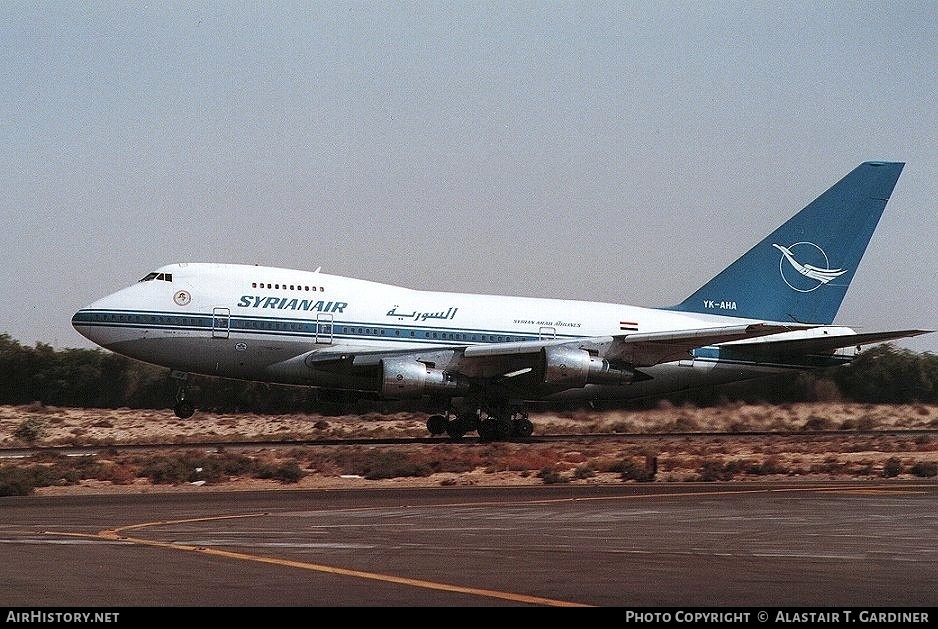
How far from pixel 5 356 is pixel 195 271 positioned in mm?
22551

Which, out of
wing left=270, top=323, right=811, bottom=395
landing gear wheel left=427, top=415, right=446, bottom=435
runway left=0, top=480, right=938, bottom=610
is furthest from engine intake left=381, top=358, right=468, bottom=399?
runway left=0, top=480, right=938, bottom=610

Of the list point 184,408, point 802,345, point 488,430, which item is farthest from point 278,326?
point 802,345

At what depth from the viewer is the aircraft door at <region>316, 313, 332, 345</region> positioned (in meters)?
36.0

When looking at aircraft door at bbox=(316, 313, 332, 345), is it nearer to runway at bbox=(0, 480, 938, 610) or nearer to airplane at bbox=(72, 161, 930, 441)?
airplane at bbox=(72, 161, 930, 441)

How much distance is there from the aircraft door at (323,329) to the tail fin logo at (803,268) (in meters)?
16.0

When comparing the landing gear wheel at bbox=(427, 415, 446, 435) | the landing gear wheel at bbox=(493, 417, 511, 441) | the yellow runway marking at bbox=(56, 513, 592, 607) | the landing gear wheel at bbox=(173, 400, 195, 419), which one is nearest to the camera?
the yellow runway marking at bbox=(56, 513, 592, 607)

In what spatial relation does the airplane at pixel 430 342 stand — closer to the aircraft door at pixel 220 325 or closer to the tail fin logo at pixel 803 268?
the aircraft door at pixel 220 325

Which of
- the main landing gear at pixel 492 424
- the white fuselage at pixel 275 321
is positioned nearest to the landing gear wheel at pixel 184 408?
the white fuselage at pixel 275 321

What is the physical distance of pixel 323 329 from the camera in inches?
1417

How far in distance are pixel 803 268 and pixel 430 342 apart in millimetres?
13836

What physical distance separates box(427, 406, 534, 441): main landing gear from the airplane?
4 cm

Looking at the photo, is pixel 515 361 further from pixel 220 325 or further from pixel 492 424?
pixel 220 325
